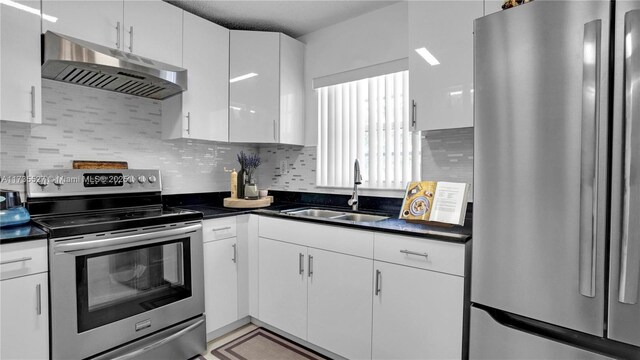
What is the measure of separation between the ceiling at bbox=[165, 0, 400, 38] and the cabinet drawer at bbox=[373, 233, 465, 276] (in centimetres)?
169

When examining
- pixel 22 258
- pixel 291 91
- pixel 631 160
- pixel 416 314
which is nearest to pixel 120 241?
pixel 22 258

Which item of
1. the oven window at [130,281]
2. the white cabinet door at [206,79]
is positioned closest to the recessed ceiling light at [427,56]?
the white cabinet door at [206,79]

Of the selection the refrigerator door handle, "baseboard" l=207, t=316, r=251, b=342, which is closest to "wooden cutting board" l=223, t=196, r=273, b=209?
"baseboard" l=207, t=316, r=251, b=342

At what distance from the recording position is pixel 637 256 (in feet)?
3.48

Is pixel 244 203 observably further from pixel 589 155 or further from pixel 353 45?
pixel 589 155

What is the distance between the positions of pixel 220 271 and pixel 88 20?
170 cm

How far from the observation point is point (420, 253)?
1.64 metres

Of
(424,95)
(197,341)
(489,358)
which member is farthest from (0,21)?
(489,358)

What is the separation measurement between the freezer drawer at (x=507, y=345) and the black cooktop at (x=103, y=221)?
1661 millimetres

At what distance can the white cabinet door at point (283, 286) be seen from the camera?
217 centimetres

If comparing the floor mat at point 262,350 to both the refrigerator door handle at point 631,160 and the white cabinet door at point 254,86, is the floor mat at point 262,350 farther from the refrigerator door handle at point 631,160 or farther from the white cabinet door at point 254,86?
the refrigerator door handle at point 631,160

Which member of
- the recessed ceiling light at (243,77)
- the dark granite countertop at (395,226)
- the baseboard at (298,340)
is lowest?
the baseboard at (298,340)

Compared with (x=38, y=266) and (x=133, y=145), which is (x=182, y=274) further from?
(x=133, y=145)

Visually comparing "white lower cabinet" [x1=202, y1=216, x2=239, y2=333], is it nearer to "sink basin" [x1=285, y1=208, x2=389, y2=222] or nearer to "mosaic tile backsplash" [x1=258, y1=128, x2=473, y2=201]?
"sink basin" [x1=285, y1=208, x2=389, y2=222]
